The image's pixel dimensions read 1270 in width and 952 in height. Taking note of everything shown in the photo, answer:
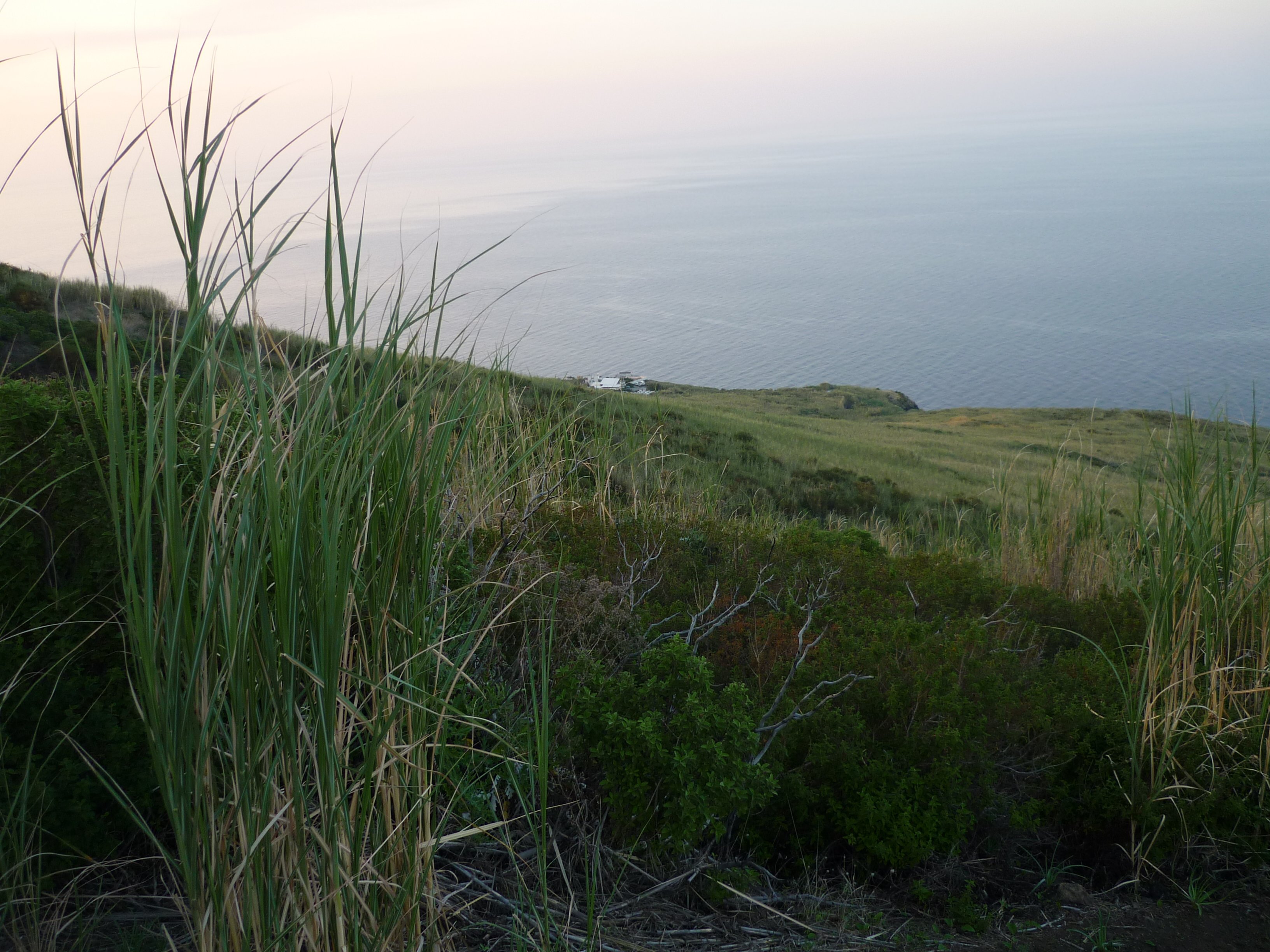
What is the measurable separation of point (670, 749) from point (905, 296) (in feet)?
369

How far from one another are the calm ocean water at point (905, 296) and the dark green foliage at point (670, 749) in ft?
5.15

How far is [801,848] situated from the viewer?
249cm

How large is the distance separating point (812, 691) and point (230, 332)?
77.4 inches

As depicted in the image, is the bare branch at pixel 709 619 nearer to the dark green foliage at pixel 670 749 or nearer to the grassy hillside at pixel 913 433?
the dark green foliage at pixel 670 749

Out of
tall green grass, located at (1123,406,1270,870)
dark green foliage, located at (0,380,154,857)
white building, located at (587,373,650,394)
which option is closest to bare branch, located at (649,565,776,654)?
tall green grass, located at (1123,406,1270,870)

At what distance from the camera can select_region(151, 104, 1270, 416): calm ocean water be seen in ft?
201

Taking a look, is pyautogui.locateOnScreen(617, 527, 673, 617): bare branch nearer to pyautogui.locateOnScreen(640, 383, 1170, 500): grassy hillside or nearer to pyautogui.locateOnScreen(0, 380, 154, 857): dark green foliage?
pyautogui.locateOnScreen(0, 380, 154, 857): dark green foliage

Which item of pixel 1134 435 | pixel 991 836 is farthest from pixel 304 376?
pixel 1134 435

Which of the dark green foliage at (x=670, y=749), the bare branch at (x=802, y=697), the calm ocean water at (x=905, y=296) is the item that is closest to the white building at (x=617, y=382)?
the calm ocean water at (x=905, y=296)

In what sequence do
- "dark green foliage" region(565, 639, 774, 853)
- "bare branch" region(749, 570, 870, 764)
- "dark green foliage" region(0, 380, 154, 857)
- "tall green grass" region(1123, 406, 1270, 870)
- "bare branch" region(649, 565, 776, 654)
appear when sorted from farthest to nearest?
"bare branch" region(649, 565, 776, 654)
"tall green grass" region(1123, 406, 1270, 870)
"bare branch" region(749, 570, 870, 764)
"dark green foliage" region(565, 639, 774, 853)
"dark green foliage" region(0, 380, 154, 857)

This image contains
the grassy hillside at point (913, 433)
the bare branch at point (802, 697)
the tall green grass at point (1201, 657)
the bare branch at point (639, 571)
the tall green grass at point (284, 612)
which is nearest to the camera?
the tall green grass at point (284, 612)

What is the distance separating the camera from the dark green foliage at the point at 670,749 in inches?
85.9

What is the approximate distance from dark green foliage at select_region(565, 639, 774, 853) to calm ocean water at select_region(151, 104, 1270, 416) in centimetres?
157

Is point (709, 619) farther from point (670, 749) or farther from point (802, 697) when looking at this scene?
point (670, 749)
